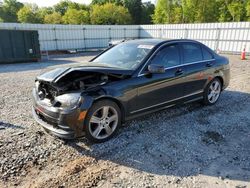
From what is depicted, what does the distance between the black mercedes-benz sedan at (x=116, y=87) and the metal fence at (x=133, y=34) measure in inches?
497

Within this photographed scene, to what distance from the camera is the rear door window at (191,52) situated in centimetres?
466

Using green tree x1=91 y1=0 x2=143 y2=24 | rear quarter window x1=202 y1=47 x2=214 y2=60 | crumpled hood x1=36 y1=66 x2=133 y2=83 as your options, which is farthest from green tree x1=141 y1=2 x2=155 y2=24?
crumpled hood x1=36 y1=66 x2=133 y2=83

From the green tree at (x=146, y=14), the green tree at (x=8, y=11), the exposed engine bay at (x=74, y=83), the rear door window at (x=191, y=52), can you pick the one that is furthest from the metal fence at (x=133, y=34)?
the green tree at (x=8, y=11)

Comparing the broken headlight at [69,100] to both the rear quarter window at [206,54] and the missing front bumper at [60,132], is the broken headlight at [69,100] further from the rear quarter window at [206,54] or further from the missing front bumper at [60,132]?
the rear quarter window at [206,54]

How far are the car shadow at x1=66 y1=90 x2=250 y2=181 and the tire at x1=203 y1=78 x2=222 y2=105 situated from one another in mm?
439

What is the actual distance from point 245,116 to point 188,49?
1.85 meters

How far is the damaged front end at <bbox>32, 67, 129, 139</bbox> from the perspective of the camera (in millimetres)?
3193

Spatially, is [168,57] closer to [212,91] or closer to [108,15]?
[212,91]

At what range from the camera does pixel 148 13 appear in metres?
48.5

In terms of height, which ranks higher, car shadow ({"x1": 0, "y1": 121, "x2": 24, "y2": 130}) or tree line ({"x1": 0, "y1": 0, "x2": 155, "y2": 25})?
tree line ({"x1": 0, "y1": 0, "x2": 155, "y2": 25})

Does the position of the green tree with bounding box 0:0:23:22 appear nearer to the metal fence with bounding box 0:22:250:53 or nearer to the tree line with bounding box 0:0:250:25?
the tree line with bounding box 0:0:250:25

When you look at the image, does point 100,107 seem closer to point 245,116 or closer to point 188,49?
point 188,49

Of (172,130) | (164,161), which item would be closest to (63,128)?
(164,161)

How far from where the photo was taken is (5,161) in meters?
3.11
